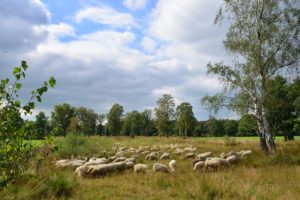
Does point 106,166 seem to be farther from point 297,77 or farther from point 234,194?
point 297,77

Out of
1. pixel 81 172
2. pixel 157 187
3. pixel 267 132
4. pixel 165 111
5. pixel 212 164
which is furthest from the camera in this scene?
pixel 165 111

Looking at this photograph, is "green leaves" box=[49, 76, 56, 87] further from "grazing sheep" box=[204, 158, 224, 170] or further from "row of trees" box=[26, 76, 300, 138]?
"row of trees" box=[26, 76, 300, 138]

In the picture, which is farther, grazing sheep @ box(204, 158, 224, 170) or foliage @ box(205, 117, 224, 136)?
foliage @ box(205, 117, 224, 136)

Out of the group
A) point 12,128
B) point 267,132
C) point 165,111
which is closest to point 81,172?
point 12,128

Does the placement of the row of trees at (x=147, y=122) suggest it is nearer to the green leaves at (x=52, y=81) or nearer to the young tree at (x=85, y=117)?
the young tree at (x=85, y=117)

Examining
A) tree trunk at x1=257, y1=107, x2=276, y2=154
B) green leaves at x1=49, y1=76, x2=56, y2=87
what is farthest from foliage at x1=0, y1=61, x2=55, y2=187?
tree trunk at x1=257, y1=107, x2=276, y2=154

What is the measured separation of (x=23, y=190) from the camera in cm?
775

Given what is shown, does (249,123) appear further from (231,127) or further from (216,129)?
(216,129)

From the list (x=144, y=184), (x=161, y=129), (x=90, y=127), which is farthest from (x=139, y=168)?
(x=90, y=127)

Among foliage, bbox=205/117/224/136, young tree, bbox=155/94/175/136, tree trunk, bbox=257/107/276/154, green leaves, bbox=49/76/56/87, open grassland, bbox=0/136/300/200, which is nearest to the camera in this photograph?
green leaves, bbox=49/76/56/87

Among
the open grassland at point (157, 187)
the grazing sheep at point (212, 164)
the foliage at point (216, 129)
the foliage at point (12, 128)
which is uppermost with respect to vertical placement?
the foliage at point (216, 129)

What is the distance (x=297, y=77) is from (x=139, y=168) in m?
11.4

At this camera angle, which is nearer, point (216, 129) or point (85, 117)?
point (85, 117)

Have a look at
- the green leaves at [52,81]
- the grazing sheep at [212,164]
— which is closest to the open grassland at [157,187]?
the grazing sheep at [212,164]
